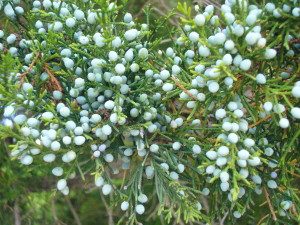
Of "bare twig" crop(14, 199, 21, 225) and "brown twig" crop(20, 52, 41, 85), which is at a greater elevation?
"brown twig" crop(20, 52, 41, 85)

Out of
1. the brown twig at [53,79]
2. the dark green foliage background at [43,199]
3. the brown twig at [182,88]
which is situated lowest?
the dark green foliage background at [43,199]

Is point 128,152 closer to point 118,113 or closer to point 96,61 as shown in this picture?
point 118,113

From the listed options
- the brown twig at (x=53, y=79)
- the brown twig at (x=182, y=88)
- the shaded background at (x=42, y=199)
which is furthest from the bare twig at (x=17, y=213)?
the brown twig at (x=182, y=88)

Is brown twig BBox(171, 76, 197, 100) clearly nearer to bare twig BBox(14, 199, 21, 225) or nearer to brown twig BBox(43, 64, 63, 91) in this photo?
brown twig BBox(43, 64, 63, 91)

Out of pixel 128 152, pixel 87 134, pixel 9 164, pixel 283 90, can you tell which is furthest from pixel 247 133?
pixel 9 164

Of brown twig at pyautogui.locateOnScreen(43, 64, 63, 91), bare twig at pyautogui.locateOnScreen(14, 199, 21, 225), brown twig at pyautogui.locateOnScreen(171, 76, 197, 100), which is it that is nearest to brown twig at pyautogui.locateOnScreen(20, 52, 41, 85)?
brown twig at pyautogui.locateOnScreen(43, 64, 63, 91)

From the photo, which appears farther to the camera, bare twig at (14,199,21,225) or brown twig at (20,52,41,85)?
bare twig at (14,199,21,225)

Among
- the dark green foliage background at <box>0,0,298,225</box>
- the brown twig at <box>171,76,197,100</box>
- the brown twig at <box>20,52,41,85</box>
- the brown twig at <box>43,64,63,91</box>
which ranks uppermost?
the brown twig at <box>20,52,41,85</box>

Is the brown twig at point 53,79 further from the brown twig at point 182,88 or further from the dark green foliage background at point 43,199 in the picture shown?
the dark green foliage background at point 43,199

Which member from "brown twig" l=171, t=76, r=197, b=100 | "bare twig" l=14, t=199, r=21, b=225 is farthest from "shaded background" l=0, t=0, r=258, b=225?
"brown twig" l=171, t=76, r=197, b=100

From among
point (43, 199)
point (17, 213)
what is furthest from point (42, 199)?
point (17, 213)

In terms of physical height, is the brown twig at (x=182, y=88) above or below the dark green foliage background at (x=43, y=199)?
above
